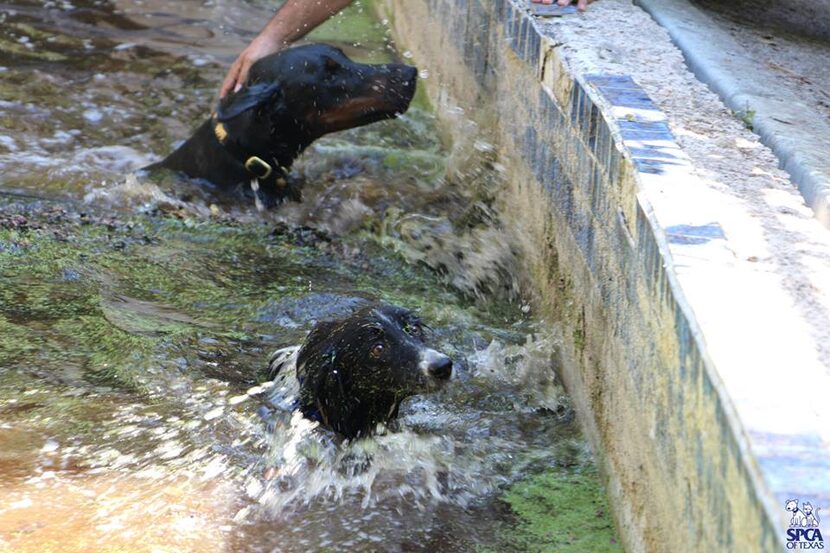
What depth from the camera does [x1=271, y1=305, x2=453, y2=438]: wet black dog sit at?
309 cm

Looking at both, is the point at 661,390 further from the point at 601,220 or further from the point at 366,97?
the point at 366,97

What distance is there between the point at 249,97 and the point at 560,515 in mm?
2764

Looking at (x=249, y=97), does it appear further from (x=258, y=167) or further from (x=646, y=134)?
(x=646, y=134)

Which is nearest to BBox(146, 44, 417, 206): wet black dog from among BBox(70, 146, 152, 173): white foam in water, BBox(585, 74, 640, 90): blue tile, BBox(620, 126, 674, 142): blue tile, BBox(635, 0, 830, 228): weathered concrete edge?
BBox(70, 146, 152, 173): white foam in water

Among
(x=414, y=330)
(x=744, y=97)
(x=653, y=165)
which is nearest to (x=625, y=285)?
(x=653, y=165)

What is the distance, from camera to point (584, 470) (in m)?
3.19

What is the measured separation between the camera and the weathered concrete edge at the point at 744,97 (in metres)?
Result: 2.91

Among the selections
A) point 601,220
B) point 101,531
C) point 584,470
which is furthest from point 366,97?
point 101,531

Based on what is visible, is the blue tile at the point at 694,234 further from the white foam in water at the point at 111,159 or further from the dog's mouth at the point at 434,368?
the white foam in water at the point at 111,159

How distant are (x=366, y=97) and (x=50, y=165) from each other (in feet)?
6.25

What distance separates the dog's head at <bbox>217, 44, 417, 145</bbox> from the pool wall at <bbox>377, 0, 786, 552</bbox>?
0.51 metres

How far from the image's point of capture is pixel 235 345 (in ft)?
13.0

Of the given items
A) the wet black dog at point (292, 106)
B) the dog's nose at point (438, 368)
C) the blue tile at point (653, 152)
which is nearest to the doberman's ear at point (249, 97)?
the wet black dog at point (292, 106)

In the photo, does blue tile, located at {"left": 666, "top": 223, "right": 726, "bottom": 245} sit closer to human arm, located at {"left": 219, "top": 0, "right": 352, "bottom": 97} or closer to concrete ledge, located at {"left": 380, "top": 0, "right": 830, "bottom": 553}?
concrete ledge, located at {"left": 380, "top": 0, "right": 830, "bottom": 553}
